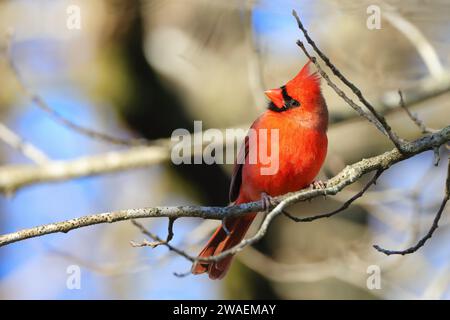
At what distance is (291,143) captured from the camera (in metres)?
3.08

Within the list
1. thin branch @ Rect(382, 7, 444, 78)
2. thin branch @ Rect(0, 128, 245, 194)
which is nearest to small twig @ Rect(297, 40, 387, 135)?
thin branch @ Rect(382, 7, 444, 78)

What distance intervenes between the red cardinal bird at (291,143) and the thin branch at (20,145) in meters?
1.72

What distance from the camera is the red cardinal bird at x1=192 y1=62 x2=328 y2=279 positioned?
10.0 feet

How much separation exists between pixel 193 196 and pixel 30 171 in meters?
1.66

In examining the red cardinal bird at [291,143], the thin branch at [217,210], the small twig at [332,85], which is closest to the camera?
the small twig at [332,85]

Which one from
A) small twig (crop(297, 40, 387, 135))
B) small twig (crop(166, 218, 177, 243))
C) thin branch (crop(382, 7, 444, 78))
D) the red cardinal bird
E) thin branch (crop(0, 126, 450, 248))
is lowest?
small twig (crop(166, 218, 177, 243))

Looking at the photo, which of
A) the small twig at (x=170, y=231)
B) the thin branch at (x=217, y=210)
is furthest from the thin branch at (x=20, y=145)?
the small twig at (x=170, y=231)

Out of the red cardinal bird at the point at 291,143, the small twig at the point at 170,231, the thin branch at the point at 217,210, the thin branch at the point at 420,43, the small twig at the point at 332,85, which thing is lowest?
the small twig at the point at 170,231

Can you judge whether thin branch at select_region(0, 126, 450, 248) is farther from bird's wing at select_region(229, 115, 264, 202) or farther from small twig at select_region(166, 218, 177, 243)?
bird's wing at select_region(229, 115, 264, 202)

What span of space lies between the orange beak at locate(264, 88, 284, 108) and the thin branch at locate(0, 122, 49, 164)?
6.39ft

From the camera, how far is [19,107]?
20.7 ft

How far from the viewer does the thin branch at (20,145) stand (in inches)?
170

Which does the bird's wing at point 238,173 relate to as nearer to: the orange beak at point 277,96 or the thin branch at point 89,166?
the orange beak at point 277,96

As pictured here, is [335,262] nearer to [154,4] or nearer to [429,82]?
[429,82]
